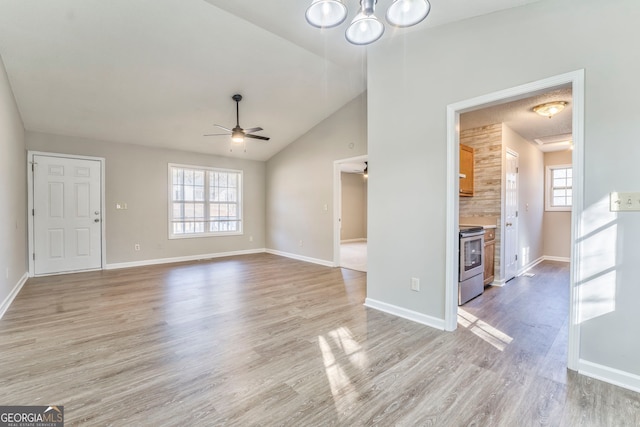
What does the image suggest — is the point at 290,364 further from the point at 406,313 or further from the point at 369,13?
the point at 369,13

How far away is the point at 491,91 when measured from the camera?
2488 mm

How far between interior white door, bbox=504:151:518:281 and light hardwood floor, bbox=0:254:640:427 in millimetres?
803

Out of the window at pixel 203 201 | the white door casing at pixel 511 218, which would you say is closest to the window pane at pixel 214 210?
the window at pixel 203 201

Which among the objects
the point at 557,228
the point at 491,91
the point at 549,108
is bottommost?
the point at 557,228

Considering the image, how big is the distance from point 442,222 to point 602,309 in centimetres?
125

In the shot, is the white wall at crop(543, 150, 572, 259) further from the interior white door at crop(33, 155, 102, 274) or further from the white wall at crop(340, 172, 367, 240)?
the interior white door at crop(33, 155, 102, 274)

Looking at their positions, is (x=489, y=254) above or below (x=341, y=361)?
above

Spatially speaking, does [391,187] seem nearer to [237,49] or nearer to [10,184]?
[237,49]

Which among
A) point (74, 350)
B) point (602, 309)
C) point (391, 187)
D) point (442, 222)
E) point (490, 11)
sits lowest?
point (74, 350)

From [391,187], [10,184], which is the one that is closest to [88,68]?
[10,184]

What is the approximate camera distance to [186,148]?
→ 21.0 ft

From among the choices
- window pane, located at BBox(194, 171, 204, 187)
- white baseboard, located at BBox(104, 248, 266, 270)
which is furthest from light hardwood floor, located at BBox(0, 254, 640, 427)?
window pane, located at BBox(194, 171, 204, 187)

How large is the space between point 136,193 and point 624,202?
6.97 meters

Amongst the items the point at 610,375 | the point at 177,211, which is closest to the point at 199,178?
the point at 177,211
